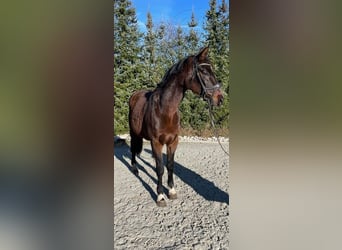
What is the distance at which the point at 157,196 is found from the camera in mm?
2412

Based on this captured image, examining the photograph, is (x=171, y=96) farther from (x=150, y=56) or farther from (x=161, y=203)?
(x=150, y=56)

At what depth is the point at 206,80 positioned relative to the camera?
1.97m

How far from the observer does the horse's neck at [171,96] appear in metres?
2.25

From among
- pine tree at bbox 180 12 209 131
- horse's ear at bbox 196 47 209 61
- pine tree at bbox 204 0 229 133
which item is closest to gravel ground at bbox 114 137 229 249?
pine tree at bbox 204 0 229 133

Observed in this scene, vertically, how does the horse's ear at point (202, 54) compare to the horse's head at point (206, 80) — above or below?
above

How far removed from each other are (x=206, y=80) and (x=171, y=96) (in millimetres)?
425

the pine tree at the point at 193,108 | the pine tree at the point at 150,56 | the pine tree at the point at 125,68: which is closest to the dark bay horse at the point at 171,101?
the pine tree at the point at 125,68

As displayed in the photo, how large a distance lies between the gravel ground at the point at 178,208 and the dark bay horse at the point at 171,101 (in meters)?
0.22

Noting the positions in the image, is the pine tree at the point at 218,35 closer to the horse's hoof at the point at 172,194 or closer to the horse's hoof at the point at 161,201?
the horse's hoof at the point at 172,194

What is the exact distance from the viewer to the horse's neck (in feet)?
7.39

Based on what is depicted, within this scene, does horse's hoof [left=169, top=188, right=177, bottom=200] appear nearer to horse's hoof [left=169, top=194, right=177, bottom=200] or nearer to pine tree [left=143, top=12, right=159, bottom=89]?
horse's hoof [left=169, top=194, right=177, bottom=200]

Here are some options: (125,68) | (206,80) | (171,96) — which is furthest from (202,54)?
(125,68)
